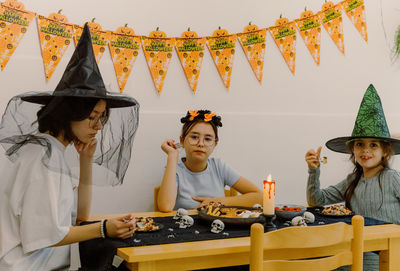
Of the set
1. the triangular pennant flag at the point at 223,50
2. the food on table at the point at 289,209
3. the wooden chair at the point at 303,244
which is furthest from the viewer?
the triangular pennant flag at the point at 223,50

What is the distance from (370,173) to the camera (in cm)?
214

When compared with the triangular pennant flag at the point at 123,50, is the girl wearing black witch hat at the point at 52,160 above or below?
below

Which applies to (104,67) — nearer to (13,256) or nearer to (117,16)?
(117,16)

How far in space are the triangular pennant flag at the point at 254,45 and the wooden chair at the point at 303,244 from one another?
5.16 feet

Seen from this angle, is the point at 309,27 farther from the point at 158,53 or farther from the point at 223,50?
the point at 158,53

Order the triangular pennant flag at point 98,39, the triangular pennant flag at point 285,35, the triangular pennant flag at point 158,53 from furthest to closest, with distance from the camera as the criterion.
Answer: the triangular pennant flag at point 285,35
the triangular pennant flag at point 158,53
the triangular pennant flag at point 98,39

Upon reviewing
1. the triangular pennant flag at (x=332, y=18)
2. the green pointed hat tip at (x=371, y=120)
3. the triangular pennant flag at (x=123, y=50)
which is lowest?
the green pointed hat tip at (x=371, y=120)

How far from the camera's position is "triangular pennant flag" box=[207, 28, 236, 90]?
263cm

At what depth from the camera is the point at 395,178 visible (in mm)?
2031

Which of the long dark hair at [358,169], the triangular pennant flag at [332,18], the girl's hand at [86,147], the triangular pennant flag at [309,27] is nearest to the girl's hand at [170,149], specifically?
the girl's hand at [86,147]

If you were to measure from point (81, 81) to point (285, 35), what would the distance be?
5.86 feet

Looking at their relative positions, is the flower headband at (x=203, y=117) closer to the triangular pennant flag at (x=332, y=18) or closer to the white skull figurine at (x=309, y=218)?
the white skull figurine at (x=309, y=218)

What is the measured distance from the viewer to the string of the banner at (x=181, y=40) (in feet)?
7.20

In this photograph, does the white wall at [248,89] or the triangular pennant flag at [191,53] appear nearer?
the white wall at [248,89]
